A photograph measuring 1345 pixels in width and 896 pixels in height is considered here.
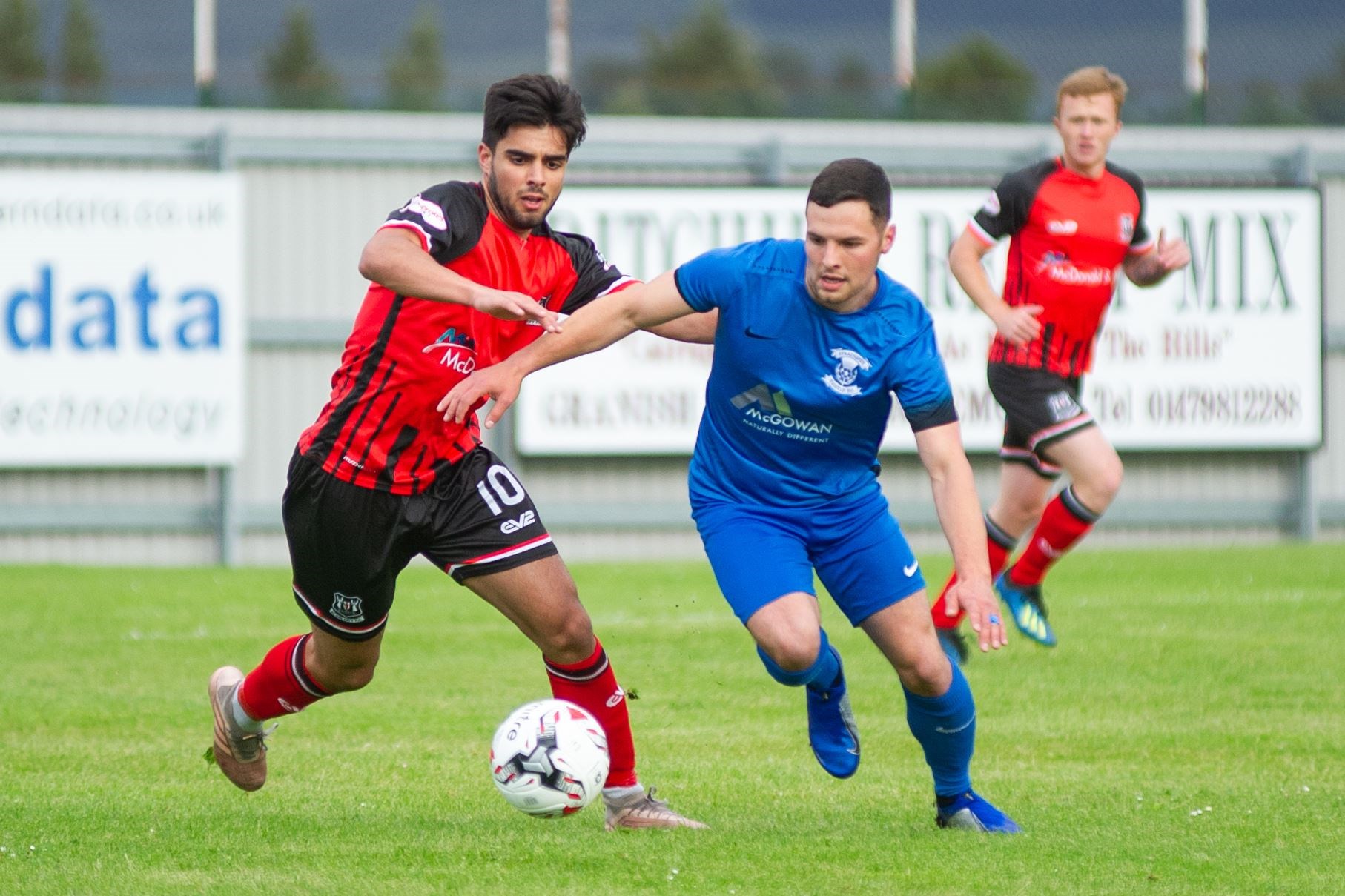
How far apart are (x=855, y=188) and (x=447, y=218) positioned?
3.89 ft

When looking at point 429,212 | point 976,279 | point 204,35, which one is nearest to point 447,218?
point 429,212

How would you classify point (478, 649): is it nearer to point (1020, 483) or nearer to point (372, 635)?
point (1020, 483)

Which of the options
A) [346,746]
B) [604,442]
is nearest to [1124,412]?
[604,442]

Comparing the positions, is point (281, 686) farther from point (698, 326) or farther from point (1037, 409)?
point (1037, 409)

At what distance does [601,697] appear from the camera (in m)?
5.59

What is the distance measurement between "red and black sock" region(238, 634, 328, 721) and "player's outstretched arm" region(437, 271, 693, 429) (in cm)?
108

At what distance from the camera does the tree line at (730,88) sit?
1634cm

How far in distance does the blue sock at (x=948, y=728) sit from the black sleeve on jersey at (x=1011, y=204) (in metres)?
3.54

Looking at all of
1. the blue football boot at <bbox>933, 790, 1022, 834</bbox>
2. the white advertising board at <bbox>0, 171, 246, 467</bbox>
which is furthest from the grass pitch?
the white advertising board at <bbox>0, 171, 246, 467</bbox>

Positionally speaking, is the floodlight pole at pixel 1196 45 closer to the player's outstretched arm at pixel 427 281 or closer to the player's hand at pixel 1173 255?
the player's hand at pixel 1173 255

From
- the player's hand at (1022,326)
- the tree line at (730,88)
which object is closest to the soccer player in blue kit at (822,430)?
the player's hand at (1022,326)

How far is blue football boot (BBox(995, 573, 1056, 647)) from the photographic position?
8.64m

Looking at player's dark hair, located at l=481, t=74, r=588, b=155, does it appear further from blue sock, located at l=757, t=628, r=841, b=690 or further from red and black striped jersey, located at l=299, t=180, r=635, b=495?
blue sock, located at l=757, t=628, r=841, b=690

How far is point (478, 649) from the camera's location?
10.1 m
